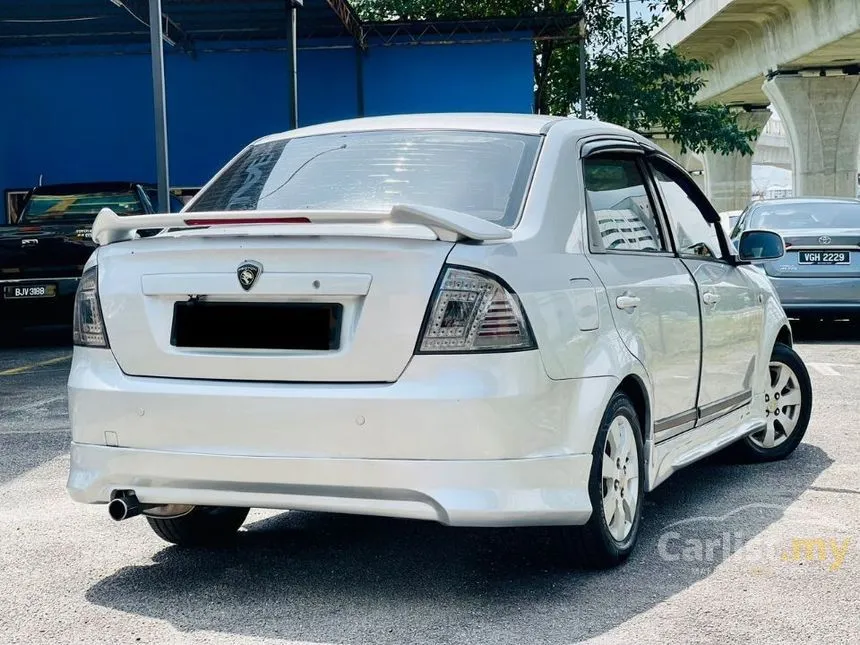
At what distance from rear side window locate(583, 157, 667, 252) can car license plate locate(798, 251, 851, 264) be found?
323 inches

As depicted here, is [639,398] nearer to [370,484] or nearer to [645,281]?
[645,281]

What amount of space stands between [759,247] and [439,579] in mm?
2684

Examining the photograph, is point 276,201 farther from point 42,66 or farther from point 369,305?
point 42,66

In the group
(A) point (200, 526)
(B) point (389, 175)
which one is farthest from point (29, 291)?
(B) point (389, 175)

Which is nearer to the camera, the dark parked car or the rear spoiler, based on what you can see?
the rear spoiler

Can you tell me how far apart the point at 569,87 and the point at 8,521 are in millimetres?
25728

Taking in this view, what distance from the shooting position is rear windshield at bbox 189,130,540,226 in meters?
4.55

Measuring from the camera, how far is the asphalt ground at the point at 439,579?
392 cm

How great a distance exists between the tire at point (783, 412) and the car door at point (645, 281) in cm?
142

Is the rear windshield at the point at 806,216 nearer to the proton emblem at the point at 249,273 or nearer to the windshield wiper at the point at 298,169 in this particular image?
the windshield wiper at the point at 298,169

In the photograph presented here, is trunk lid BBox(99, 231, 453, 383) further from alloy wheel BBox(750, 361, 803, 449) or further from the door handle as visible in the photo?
alloy wheel BBox(750, 361, 803, 449)

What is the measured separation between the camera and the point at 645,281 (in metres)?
4.93

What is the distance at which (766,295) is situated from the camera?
21.4ft

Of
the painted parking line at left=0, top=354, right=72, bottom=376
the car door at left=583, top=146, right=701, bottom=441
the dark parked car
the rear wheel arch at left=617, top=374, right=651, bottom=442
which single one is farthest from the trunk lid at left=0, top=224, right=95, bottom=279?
the rear wheel arch at left=617, top=374, right=651, bottom=442
